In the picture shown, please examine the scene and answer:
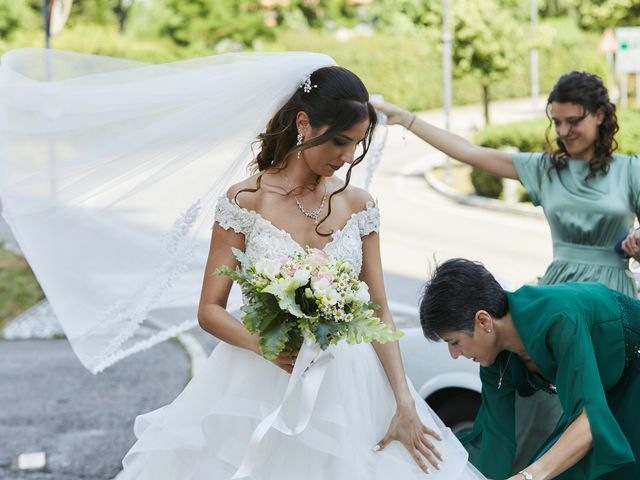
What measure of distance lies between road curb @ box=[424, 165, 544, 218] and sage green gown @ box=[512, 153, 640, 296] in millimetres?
12556

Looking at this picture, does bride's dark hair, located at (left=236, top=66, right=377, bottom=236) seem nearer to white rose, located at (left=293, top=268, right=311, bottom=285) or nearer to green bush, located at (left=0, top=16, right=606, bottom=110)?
white rose, located at (left=293, top=268, right=311, bottom=285)

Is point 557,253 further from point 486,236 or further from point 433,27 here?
point 433,27

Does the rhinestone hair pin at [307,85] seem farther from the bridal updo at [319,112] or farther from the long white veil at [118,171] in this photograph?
the long white veil at [118,171]

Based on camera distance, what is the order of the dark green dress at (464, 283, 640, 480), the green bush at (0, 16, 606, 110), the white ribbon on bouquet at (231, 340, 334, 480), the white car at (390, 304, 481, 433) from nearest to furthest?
the white ribbon on bouquet at (231, 340, 334, 480), the dark green dress at (464, 283, 640, 480), the white car at (390, 304, 481, 433), the green bush at (0, 16, 606, 110)

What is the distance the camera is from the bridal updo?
3.25 metres

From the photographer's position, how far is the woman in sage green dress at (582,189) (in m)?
4.31

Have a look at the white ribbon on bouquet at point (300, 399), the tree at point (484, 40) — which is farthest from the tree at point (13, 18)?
the white ribbon on bouquet at point (300, 399)

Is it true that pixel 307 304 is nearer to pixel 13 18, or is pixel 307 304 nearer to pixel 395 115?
pixel 395 115

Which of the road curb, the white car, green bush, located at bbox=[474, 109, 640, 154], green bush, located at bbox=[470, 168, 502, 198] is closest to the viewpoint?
the white car

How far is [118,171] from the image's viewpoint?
12.6ft

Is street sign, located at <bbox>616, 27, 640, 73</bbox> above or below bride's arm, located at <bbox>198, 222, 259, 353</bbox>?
below

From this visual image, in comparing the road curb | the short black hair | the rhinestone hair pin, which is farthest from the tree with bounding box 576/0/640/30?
the short black hair

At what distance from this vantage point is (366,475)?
3.20m

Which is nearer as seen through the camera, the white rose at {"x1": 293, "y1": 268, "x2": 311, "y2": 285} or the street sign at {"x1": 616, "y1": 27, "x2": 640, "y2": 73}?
the white rose at {"x1": 293, "y1": 268, "x2": 311, "y2": 285}
